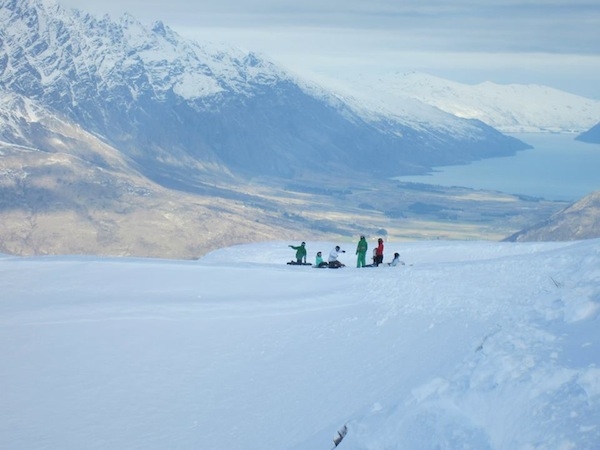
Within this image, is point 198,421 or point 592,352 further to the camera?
point 198,421

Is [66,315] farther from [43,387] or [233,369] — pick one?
[233,369]

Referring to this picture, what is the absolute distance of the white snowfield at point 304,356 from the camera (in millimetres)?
15391

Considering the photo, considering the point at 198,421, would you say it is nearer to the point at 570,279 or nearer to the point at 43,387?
the point at 43,387

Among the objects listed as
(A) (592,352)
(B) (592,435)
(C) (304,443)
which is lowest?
(C) (304,443)

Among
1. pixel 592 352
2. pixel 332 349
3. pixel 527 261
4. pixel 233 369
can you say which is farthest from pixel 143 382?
pixel 527 261

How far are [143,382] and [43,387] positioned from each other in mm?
2270

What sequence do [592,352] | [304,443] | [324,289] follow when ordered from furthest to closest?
[324,289] < [304,443] < [592,352]

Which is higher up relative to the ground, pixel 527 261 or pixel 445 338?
pixel 527 261

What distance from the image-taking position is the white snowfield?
1539 centimetres

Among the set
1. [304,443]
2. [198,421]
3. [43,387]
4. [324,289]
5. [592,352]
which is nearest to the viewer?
[592,352]

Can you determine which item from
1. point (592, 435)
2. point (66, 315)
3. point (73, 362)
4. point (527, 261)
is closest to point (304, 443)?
point (592, 435)

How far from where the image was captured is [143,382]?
21.0 metres

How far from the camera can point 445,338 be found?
828 inches

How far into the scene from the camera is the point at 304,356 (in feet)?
72.2
